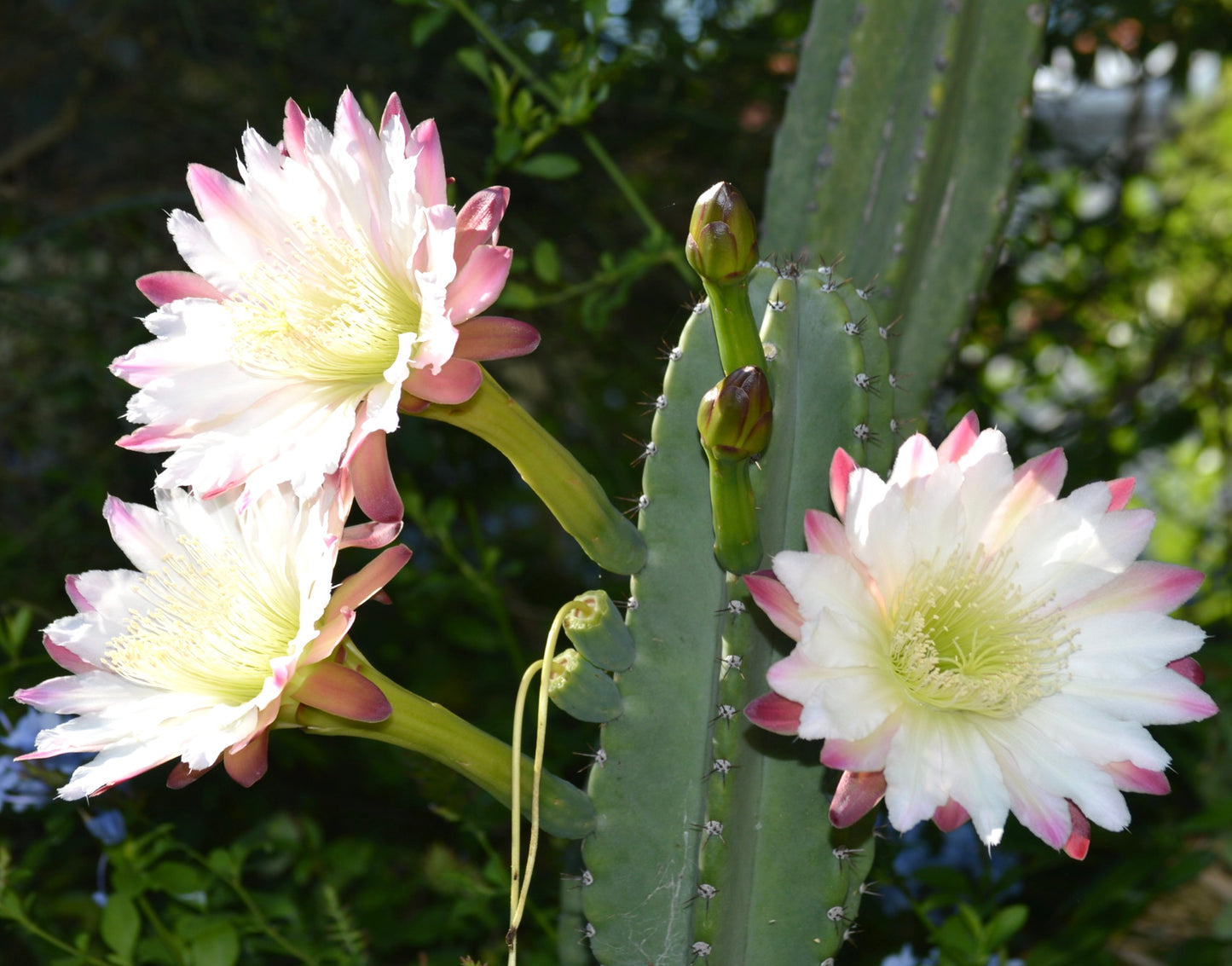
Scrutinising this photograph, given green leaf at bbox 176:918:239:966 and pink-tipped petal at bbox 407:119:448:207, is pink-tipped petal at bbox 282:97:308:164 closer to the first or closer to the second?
pink-tipped petal at bbox 407:119:448:207

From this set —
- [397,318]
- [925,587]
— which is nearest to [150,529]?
[397,318]

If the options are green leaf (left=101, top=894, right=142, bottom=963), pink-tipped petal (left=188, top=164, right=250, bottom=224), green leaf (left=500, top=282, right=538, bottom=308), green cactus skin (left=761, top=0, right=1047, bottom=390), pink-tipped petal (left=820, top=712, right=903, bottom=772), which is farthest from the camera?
green leaf (left=500, top=282, right=538, bottom=308)

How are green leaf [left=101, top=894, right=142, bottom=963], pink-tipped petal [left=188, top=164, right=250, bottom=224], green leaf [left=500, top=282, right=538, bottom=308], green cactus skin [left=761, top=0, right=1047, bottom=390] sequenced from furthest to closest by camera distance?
green leaf [left=500, top=282, right=538, bottom=308], green cactus skin [left=761, top=0, right=1047, bottom=390], green leaf [left=101, top=894, right=142, bottom=963], pink-tipped petal [left=188, top=164, right=250, bottom=224]

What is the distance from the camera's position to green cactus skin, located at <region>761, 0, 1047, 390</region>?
47.4 inches

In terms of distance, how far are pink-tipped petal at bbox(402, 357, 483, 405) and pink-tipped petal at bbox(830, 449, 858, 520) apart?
224 mm

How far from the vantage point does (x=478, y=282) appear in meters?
0.69

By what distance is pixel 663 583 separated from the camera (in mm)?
828

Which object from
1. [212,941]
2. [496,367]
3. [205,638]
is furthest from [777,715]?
[496,367]

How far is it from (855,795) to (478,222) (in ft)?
1.35

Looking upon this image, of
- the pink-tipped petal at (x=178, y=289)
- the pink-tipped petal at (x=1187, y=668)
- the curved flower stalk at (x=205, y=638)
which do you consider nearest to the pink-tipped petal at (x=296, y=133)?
the pink-tipped petal at (x=178, y=289)

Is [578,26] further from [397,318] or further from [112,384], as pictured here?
[397,318]

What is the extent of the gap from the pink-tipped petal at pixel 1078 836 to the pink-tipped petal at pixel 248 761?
488 mm

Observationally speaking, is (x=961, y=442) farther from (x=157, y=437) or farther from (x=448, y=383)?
(x=157, y=437)

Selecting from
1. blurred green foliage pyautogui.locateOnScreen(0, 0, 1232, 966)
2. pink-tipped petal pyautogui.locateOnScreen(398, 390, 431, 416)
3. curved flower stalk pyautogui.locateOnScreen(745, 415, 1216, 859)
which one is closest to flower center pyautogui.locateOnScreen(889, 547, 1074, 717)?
curved flower stalk pyautogui.locateOnScreen(745, 415, 1216, 859)
